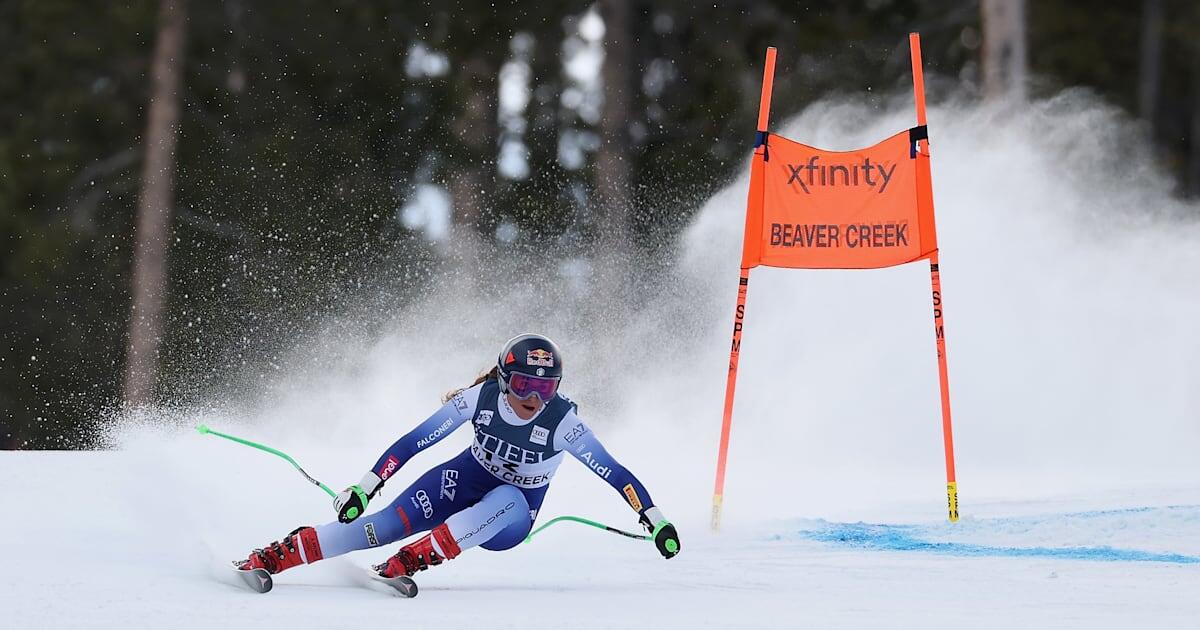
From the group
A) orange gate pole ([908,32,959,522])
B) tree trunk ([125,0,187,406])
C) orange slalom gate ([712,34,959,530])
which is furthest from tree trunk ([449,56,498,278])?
orange gate pole ([908,32,959,522])

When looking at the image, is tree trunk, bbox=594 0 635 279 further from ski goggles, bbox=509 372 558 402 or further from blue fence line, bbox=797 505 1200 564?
ski goggles, bbox=509 372 558 402

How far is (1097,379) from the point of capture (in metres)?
13.8

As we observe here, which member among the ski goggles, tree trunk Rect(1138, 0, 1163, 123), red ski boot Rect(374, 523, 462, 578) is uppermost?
tree trunk Rect(1138, 0, 1163, 123)

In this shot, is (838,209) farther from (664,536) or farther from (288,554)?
(288,554)

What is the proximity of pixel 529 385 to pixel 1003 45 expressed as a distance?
1393 cm

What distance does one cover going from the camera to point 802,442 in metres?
13.2

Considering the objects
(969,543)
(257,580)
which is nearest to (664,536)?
(257,580)

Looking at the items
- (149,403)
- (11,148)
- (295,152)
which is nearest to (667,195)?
(295,152)

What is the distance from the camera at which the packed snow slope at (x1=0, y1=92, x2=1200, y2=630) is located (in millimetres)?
5699

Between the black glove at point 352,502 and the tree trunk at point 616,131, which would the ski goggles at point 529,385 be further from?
the tree trunk at point 616,131

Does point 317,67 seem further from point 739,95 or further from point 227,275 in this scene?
point 739,95

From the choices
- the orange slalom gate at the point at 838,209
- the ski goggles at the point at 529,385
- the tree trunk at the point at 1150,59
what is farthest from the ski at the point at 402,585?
the tree trunk at the point at 1150,59

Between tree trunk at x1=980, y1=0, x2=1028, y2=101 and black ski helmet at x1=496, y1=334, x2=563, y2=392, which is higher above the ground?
tree trunk at x1=980, y1=0, x2=1028, y2=101

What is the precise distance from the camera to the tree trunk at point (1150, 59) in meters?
28.3
